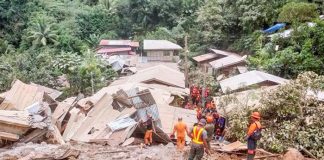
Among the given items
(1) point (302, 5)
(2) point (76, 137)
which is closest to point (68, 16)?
(1) point (302, 5)

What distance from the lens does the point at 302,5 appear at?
1093 inches

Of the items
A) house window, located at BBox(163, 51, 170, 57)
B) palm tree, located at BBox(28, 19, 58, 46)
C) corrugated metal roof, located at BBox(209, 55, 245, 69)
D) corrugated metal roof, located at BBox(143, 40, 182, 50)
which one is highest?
palm tree, located at BBox(28, 19, 58, 46)

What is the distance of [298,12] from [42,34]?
23703mm

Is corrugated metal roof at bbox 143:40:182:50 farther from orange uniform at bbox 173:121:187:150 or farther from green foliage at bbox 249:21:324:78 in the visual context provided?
orange uniform at bbox 173:121:187:150

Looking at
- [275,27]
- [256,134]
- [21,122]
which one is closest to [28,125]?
[21,122]

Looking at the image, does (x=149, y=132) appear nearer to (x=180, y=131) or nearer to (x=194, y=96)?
(x=180, y=131)

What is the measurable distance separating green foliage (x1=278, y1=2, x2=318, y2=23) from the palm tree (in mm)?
22073

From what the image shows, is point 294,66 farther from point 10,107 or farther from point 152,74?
point 10,107

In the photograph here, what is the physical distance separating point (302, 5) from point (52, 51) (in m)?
22.4

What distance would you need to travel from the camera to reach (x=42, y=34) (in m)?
38.6

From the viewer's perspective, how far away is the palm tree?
126 feet

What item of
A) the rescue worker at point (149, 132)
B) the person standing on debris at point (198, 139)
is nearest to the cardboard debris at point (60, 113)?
the rescue worker at point (149, 132)

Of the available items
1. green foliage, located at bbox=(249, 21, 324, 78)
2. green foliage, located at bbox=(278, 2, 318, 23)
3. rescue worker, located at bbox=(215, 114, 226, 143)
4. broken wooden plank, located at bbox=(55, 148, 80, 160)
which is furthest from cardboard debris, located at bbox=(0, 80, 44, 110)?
green foliage, located at bbox=(278, 2, 318, 23)

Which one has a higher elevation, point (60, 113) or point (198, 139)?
point (198, 139)
